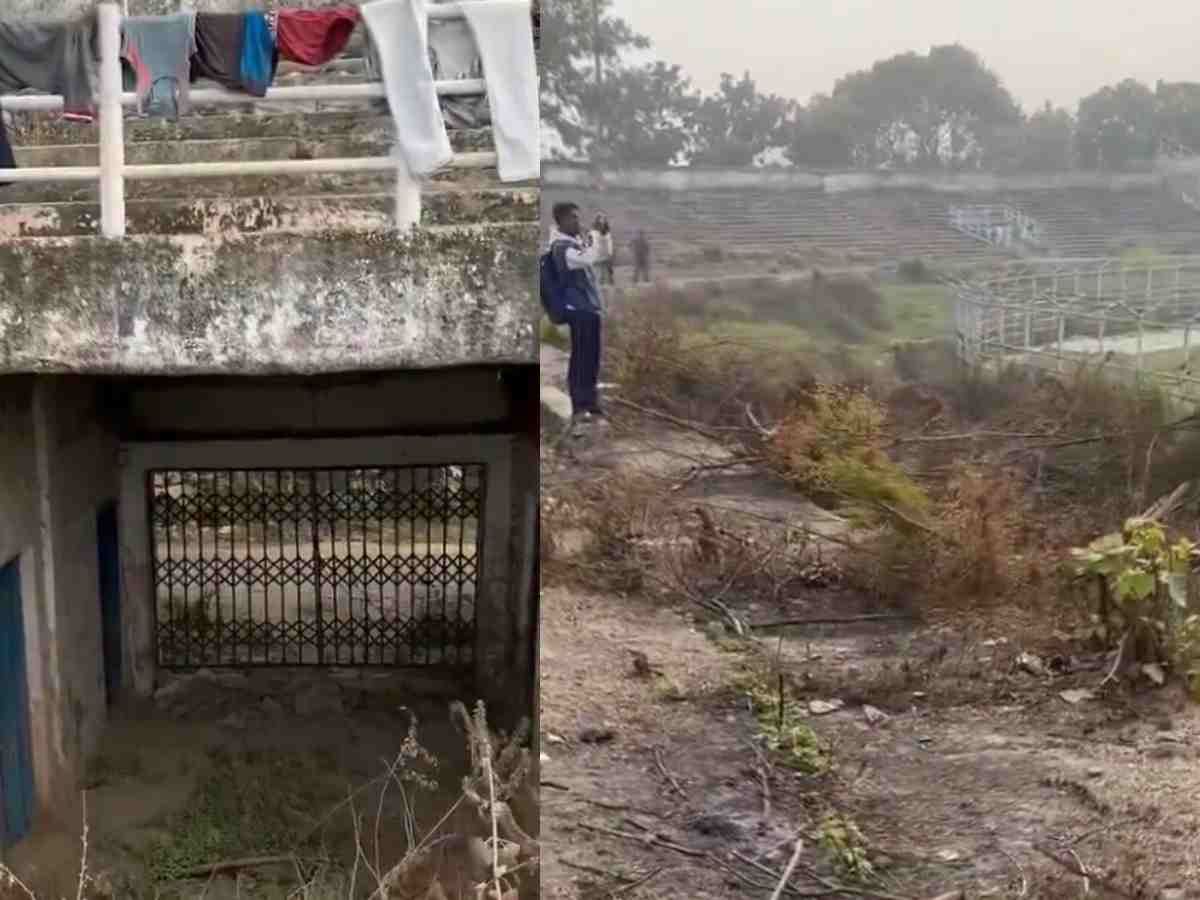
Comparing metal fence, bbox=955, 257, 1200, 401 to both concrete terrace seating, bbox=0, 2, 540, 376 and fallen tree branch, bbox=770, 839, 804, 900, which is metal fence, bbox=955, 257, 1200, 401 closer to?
fallen tree branch, bbox=770, 839, 804, 900

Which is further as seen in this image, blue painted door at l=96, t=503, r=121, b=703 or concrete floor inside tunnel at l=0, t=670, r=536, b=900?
blue painted door at l=96, t=503, r=121, b=703

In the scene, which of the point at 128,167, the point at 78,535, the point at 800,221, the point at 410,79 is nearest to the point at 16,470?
the point at 78,535

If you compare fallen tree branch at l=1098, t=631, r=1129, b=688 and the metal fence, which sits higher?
the metal fence

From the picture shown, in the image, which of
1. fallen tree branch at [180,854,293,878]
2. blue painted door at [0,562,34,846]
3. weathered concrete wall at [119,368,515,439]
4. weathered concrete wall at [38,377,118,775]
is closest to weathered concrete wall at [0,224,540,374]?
blue painted door at [0,562,34,846]

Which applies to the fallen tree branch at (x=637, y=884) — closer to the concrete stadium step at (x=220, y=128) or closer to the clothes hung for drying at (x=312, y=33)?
the clothes hung for drying at (x=312, y=33)

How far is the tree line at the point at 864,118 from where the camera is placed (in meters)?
1.50

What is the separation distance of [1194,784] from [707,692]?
0.59 m

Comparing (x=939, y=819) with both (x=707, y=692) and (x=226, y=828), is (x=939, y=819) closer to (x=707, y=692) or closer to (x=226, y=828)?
(x=707, y=692)

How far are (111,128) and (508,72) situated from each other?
1042 mm

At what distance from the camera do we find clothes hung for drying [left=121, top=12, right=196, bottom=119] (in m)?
3.03

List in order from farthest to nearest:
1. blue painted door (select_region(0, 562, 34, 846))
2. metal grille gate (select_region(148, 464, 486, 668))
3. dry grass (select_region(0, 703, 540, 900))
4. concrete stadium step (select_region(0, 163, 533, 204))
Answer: metal grille gate (select_region(148, 464, 486, 668))
blue painted door (select_region(0, 562, 34, 846))
dry grass (select_region(0, 703, 540, 900))
concrete stadium step (select_region(0, 163, 533, 204))

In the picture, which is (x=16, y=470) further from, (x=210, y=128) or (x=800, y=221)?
(x=800, y=221)

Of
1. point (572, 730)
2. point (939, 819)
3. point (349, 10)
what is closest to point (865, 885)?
point (939, 819)

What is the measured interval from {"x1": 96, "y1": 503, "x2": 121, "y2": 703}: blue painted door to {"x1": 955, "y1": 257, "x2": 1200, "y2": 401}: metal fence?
17.4ft
